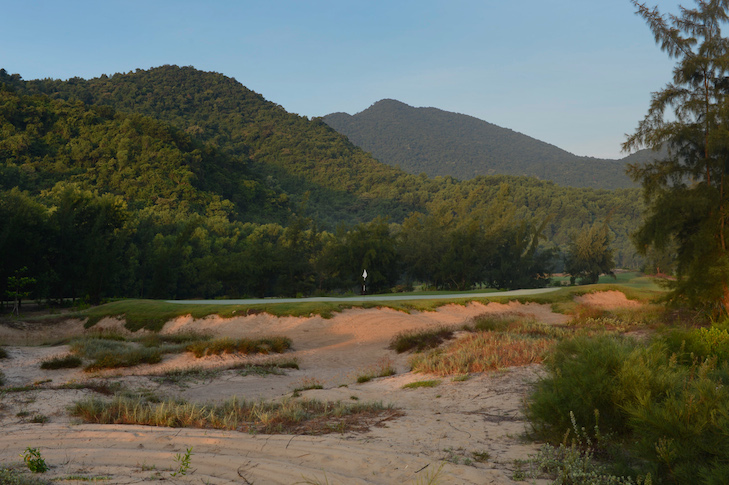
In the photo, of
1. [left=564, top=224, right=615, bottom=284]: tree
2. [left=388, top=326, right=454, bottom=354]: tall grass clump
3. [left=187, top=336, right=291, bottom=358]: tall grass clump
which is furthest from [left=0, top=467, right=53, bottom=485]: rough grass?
[left=564, top=224, right=615, bottom=284]: tree

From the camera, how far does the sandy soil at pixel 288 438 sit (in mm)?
4801

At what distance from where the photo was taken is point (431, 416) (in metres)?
7.50

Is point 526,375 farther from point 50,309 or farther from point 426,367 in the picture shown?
point 50,309

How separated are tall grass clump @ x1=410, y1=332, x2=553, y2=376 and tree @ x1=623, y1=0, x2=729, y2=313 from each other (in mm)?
9161

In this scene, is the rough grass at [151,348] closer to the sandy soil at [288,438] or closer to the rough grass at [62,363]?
the rough grass at [62,363]

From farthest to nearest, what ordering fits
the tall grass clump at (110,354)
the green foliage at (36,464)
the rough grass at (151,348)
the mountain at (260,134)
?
the mountain at (260,134), the rough grass at (151,348), the tall grass clump at (110,354), the green foliage at (36,464)

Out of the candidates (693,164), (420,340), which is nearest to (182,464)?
(420,340)

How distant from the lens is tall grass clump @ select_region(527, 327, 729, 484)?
411 centimetres

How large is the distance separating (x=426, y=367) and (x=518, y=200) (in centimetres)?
10946

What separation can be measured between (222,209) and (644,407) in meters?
69.8

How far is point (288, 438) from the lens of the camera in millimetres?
6016

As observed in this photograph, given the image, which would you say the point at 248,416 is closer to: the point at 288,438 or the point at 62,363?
the point at 288,438

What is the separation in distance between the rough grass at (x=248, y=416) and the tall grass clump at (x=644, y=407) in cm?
272

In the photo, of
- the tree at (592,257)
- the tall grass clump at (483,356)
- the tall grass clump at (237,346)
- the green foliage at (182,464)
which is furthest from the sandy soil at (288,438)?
the tree at (592,257)
